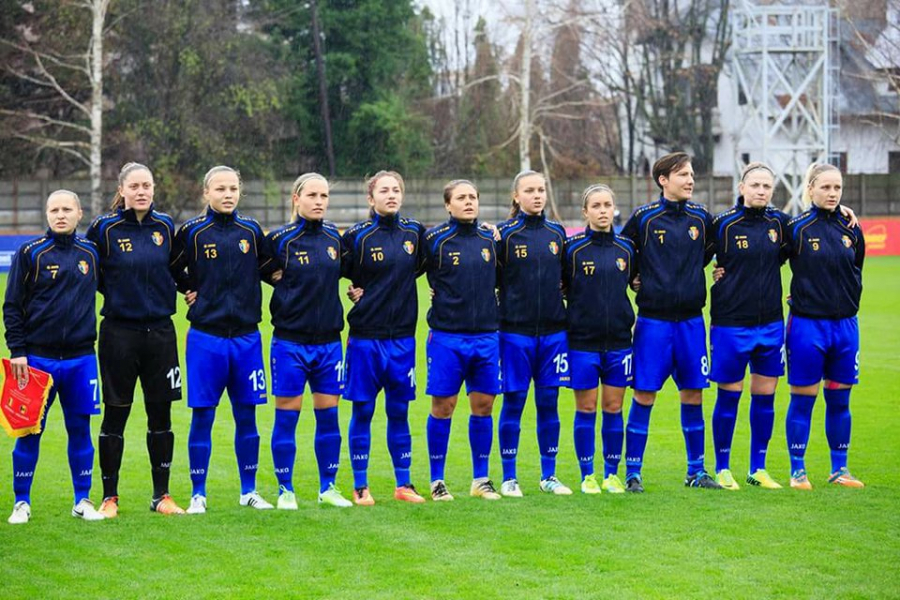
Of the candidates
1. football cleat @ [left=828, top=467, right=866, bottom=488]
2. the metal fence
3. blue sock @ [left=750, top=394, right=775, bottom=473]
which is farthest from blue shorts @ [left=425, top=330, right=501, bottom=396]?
the metal fence

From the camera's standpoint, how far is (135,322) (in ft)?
25.1

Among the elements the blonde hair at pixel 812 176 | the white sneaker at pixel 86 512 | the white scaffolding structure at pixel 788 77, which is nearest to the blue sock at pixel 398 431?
the white sneaker at pixel 86 512

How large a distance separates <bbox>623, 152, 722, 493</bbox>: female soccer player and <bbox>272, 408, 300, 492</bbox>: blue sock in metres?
2.23

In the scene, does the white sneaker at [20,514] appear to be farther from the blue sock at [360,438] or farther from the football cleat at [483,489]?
the football cleat at [483,489]

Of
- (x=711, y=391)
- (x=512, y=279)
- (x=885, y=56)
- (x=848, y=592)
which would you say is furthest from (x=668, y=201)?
(x=885, y=56)

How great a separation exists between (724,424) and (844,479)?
0.93m

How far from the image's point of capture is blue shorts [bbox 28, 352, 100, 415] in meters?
7.56

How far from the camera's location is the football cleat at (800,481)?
847 centimetres

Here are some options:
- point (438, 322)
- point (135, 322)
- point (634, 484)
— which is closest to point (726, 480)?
point (634, 484)

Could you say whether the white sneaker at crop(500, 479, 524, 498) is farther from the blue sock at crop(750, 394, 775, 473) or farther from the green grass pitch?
the blue sock at crop(750, 394, 775, 473)

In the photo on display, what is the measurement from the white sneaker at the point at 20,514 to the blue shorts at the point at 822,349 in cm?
504

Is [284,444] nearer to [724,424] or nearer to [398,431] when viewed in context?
[398,431]

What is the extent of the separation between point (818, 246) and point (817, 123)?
34628 mm

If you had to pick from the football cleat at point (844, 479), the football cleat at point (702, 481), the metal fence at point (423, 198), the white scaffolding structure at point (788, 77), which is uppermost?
the white scaffolding structure at point (788, 77)
